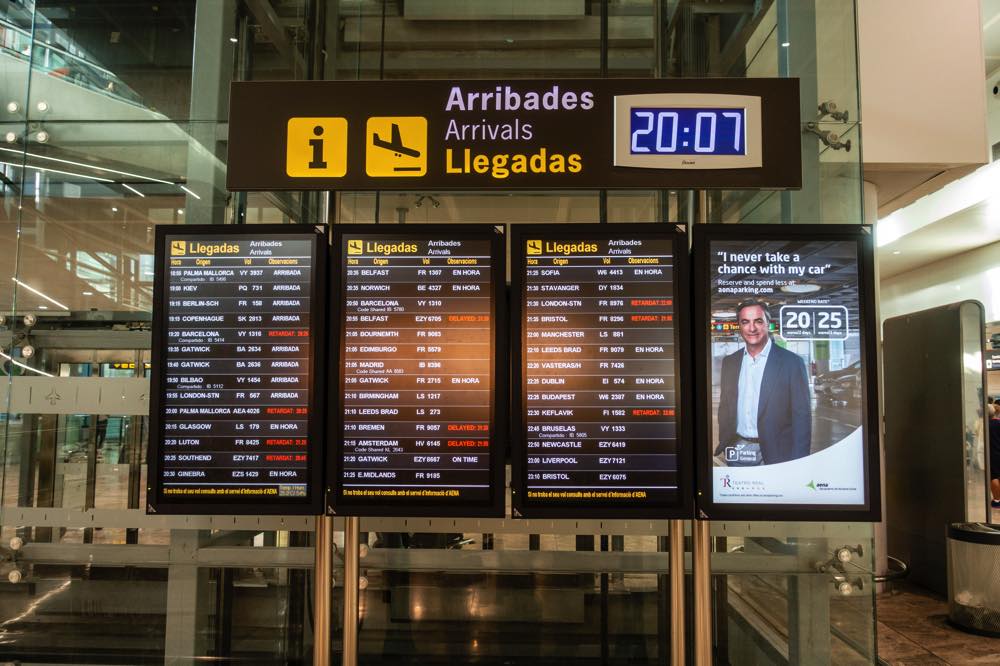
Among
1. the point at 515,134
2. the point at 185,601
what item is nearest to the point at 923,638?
the point at 515,134

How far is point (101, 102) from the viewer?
376 centimetres

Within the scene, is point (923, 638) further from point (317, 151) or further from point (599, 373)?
point (317, 151)

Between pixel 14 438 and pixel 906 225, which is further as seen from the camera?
pixel 906 225

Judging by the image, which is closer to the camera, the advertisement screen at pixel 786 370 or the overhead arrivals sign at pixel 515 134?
the advertisement screen at pixel 786 370

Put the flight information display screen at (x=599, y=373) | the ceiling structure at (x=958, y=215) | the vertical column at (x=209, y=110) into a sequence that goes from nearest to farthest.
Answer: the flight information display screen at (x=599, y=373), the vertical column at (x=209, y=110), the ceiling structure at (x=958, y=215)

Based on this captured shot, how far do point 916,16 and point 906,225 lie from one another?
8.54 metres

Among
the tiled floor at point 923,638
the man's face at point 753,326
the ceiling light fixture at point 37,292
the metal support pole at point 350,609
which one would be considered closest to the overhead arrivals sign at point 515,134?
the man's face at point 753,326

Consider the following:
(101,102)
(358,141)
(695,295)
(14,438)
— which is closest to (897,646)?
(695,295)

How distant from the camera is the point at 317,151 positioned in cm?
301

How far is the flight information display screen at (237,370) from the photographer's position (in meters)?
2.89

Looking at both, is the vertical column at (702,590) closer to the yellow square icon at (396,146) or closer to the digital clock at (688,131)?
the digital clock at (688,131)

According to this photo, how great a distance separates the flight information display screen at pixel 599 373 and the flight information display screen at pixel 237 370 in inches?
38.8

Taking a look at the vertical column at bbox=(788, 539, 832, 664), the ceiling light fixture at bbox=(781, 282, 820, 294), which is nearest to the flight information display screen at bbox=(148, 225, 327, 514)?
the ceiling light fixture at bbox=(781, 282, 820, 294)

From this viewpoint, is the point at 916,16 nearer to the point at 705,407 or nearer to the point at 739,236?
the point at 739,236
